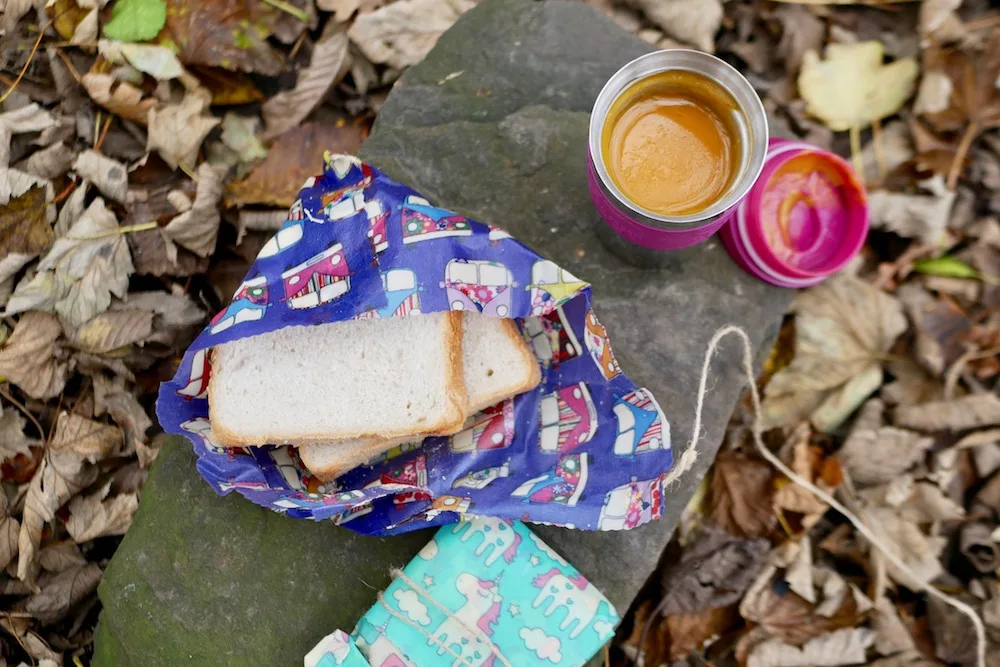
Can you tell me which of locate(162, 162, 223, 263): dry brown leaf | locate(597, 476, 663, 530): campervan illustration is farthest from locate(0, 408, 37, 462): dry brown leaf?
locate(597, 476, 663, 530): campervan illustration

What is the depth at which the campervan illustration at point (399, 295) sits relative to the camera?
1.41m

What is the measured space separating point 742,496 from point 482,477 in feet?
2.87

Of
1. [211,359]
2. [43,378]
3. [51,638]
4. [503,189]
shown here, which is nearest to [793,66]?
[503,189]

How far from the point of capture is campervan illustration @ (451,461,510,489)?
5.12ft

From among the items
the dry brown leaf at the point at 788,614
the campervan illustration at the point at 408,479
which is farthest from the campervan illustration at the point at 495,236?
the dry brown leaf at the point at 788,614

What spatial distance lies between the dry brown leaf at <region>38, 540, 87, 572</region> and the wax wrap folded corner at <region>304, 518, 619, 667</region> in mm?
749

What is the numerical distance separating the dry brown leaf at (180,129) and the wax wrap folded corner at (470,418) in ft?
2.12

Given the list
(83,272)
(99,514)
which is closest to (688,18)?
(83,272)

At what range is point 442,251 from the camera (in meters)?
1.47

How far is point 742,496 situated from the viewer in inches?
81.2

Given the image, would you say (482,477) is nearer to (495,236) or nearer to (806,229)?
(495,236)

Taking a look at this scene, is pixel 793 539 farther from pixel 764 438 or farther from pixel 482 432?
pixel 482 432

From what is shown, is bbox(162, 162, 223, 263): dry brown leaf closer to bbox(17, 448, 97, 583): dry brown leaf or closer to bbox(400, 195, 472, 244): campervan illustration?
bbox(17, 448, 97, 583): dry brown leaf

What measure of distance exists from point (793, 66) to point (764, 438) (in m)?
1.14
